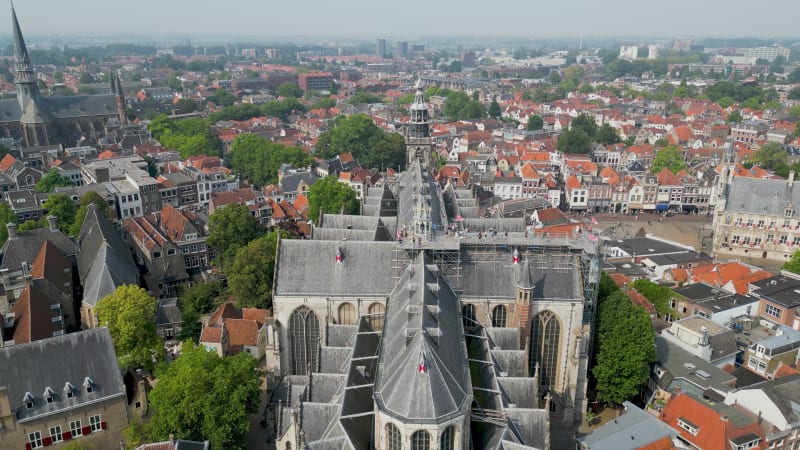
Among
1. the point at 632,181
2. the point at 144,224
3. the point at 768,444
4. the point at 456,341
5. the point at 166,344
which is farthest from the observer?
the point at 632,181

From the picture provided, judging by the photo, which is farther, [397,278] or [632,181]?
[632,181]

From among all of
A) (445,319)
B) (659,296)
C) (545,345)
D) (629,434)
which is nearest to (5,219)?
(445,319)

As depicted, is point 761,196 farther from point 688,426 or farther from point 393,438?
point 393,438

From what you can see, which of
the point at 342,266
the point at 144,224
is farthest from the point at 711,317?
the point at 144,224

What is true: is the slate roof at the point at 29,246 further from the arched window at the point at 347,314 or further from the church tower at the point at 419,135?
the church tower at the point at 419,135

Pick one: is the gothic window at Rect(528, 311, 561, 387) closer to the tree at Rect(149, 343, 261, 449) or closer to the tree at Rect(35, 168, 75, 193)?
the tree at Rect(149, 343, 261, 449)

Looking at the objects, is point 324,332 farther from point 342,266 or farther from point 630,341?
point 630,341
